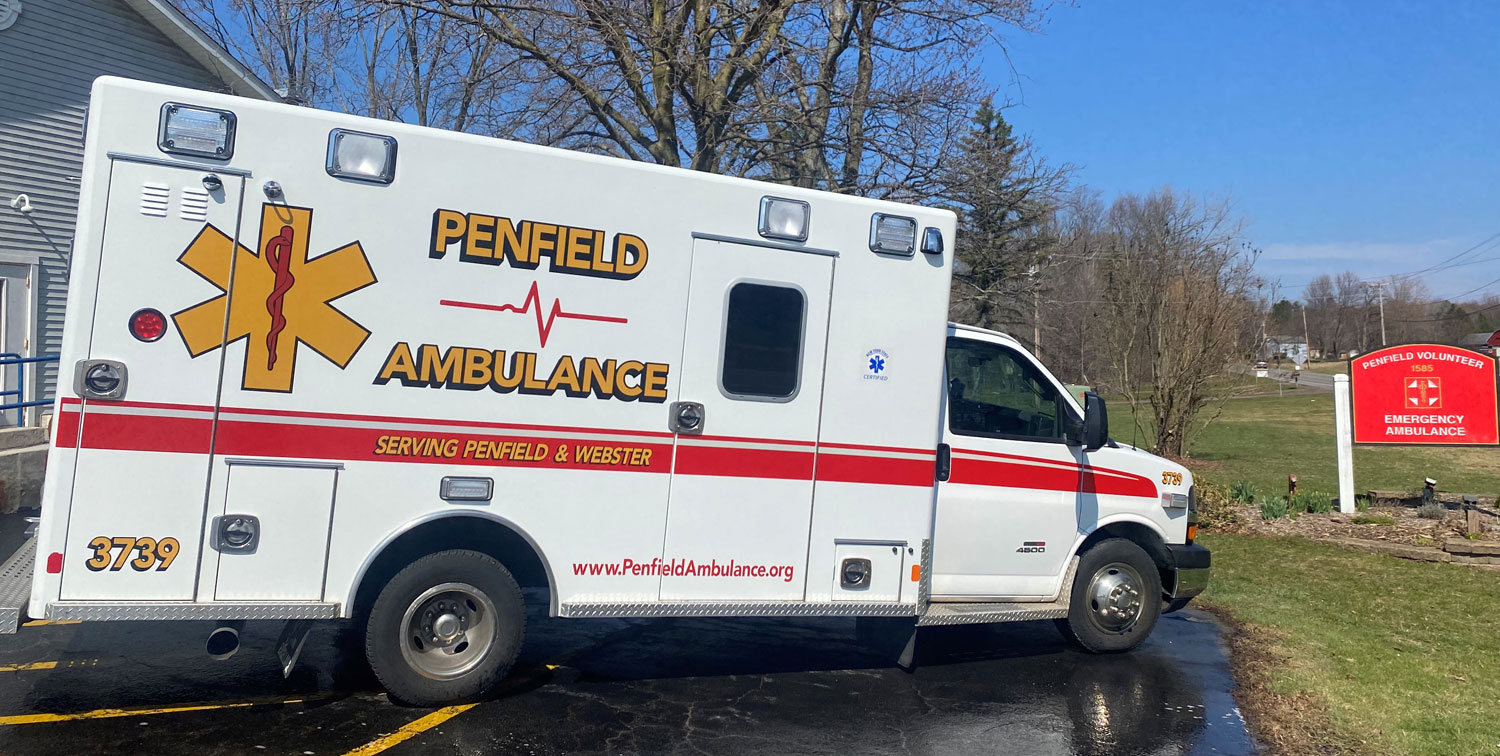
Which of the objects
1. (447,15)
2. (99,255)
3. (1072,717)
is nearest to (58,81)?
(447,15)

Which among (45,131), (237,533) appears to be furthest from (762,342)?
(45,131)

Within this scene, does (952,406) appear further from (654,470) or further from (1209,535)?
(1209,535)

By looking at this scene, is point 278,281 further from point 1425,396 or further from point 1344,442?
point 1425,396

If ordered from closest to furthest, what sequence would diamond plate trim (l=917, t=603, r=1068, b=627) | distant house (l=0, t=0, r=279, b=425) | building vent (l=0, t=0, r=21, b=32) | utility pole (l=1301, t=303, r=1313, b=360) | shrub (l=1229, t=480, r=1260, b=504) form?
diamond plate trim (l=917, t=603, r=1068, b=627) → building vent (l=0, t=0, r=21, b=32) → distant house (l=0, t=0, r=279, b=425) → shrub (l=1229, t=480, r=1260, b=504) → utility pole (l=1301, t=303, r=1313, b=360)

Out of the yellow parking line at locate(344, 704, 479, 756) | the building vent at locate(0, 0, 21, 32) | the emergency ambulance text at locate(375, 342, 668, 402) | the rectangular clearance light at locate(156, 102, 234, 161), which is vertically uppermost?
the building vent at locate(0, 0, 21, 32)

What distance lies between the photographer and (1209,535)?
1321cm

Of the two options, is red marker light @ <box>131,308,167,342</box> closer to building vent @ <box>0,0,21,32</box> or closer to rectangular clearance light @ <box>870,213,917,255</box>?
rectangular clearance light @ <box>870,213,917,255</box>

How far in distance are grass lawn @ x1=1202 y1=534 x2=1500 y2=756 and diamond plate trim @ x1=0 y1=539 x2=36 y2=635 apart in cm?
623

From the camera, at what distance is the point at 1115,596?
7277 millimetres

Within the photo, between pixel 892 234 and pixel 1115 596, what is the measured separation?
9.99 feet

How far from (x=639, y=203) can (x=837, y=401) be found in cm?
154

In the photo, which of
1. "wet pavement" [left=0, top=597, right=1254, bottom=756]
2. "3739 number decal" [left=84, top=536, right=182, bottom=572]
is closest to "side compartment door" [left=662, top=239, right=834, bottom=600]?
"wet pavement" [left=0, top=597, right=1254, bottom=756]

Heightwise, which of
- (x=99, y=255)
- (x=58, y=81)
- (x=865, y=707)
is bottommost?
(x=865, y=707)

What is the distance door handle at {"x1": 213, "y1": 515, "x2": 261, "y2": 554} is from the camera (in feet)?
16.4
